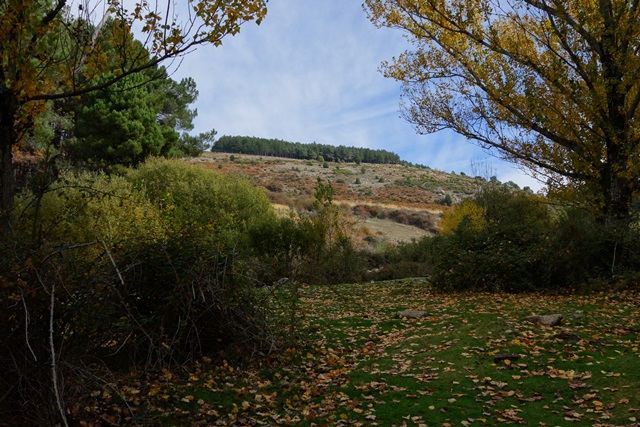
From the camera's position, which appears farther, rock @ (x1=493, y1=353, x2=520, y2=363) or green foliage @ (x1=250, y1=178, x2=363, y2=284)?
green foliage @ (x1=250, y1=178, x2=363, y2=284)

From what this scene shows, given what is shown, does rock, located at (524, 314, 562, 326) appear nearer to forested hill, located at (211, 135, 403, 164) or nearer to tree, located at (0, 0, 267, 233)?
tree, located at (0, 0, 267, 233)

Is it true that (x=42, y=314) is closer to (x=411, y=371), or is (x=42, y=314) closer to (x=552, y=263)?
(x=411, y=371)

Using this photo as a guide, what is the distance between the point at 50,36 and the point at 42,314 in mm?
3559

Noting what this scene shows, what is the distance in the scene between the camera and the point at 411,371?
6.18 metres

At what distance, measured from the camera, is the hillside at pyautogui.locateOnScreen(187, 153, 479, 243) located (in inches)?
1673

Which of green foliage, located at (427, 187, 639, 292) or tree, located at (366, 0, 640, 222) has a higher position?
tree, located at (366, 0, 640, 222)

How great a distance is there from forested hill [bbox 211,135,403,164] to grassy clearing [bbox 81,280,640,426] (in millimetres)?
77971

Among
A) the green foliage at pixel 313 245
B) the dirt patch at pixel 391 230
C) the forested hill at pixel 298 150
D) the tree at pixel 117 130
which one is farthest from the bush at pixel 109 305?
the forested hill at pixel 298 150

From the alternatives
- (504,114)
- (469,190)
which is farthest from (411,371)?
(469,190)

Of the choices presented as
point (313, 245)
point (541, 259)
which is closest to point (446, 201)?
point (313, 245)

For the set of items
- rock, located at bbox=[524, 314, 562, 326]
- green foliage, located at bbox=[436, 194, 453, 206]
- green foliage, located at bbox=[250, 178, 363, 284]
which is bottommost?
rock, located at bbox=[524, 314, 562, 326]

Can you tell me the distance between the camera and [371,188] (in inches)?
2490

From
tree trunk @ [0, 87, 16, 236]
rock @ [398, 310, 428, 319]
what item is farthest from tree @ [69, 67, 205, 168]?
rock @ [398, 310, 428, 319]

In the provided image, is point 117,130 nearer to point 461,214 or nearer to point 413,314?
point 461,214
